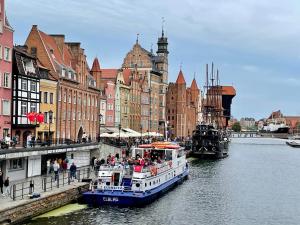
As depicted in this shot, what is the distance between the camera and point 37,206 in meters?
41.1

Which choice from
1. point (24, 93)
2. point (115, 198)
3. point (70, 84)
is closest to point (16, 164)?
point (115, 198)

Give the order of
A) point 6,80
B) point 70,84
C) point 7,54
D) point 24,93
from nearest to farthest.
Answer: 1. point 7,54
2. point 6,80
3. point 24,93
4. point 70,84

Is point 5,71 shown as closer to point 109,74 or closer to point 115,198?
point 115,198

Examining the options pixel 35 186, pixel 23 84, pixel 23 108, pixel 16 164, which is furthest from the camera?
pixel 23 108

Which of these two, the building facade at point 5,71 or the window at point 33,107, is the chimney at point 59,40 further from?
the building facade at point 5,71

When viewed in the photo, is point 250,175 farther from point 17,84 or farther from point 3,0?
point 3,0

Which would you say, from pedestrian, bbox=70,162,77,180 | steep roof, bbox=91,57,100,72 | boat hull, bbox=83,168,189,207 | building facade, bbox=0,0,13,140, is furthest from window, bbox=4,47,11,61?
steep roof, bbox=91,57,100,72

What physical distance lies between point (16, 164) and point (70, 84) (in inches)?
1192

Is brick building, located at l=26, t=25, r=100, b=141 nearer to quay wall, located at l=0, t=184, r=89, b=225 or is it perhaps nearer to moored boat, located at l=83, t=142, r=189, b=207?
moored boat, located at l=83, t=142, r=189, b=207

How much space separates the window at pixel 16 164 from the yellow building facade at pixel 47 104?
1635cm

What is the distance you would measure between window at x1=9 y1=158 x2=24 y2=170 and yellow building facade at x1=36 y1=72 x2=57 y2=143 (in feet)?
53.6

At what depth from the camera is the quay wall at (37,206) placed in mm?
36984

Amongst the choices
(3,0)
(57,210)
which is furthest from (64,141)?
(57,210)

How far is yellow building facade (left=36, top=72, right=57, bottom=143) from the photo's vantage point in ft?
237
